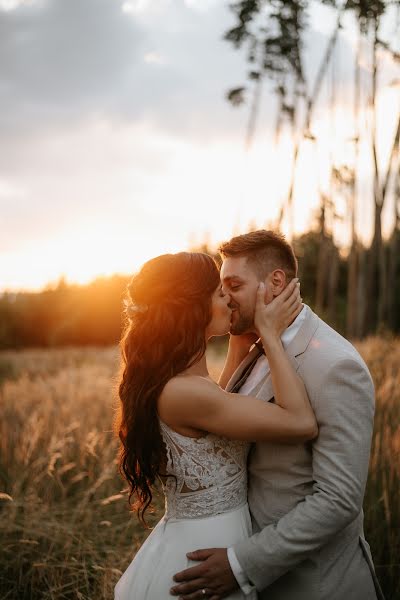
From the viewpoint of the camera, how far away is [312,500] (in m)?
2.32

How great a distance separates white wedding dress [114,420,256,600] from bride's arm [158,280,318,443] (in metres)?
0.18

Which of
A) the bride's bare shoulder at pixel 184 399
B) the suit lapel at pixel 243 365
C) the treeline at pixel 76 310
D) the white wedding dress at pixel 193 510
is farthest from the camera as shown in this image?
the treeline at pixel 76 310

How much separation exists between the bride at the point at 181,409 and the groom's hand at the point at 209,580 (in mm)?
80

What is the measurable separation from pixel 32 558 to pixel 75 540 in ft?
1.09

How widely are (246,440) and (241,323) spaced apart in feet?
2.33

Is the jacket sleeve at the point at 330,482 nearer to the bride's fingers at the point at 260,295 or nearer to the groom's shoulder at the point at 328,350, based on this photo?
the groom's shoulder at the point at 328,350

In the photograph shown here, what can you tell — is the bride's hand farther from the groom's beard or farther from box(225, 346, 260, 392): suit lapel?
box(225, 346, 260, 392): suit lapel

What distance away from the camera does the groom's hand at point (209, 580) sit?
237 centimetres

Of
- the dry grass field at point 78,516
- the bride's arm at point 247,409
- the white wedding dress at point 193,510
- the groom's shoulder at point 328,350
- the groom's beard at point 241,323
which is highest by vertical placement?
the groom's beard at point 241,323

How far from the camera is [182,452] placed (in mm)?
2588

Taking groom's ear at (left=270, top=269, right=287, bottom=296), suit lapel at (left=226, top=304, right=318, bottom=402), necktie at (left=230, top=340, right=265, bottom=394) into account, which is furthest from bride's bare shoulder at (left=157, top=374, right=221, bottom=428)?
groom's ear at (left=270, top=269, right=287, bottom=296)

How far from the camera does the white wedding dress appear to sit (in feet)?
8.29

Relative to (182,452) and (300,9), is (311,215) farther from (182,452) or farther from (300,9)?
(182,452)

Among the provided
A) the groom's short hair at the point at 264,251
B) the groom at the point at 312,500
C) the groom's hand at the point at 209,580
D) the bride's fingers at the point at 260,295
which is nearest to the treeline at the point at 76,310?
the groom's short hair at the point at 264,251
